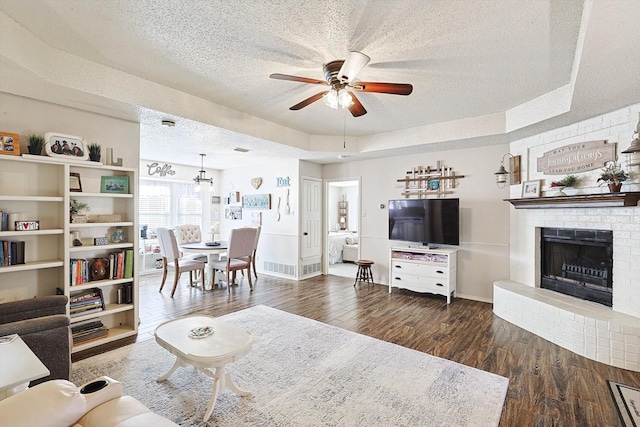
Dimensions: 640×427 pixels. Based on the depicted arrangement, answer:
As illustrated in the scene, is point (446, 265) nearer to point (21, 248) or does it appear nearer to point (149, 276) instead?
point (21, 248)

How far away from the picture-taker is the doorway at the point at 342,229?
6.68m

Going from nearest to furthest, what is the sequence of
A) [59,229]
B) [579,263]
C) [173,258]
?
[59,229], [579,263], [173,258]

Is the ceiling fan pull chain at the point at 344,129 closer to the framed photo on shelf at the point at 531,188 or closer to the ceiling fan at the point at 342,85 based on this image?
the ceiling fan at the point at 342,85

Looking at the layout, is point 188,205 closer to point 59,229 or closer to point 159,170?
point 159,170

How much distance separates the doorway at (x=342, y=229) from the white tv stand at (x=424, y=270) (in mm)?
1200

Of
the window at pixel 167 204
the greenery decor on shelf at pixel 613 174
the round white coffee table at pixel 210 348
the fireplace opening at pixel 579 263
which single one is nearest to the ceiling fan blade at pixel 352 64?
the round white coffee table at pixel 210 348

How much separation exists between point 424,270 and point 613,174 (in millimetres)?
2559

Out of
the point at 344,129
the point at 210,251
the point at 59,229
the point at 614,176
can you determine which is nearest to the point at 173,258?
the point at 210,251

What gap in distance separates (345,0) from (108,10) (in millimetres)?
1571

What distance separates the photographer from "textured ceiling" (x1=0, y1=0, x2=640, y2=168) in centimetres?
196

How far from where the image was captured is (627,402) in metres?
2.21

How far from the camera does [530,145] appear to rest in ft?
13.4

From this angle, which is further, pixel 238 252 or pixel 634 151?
Result: pixel 238 252

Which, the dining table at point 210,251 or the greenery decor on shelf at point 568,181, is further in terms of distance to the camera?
the dining table at point 210,251
